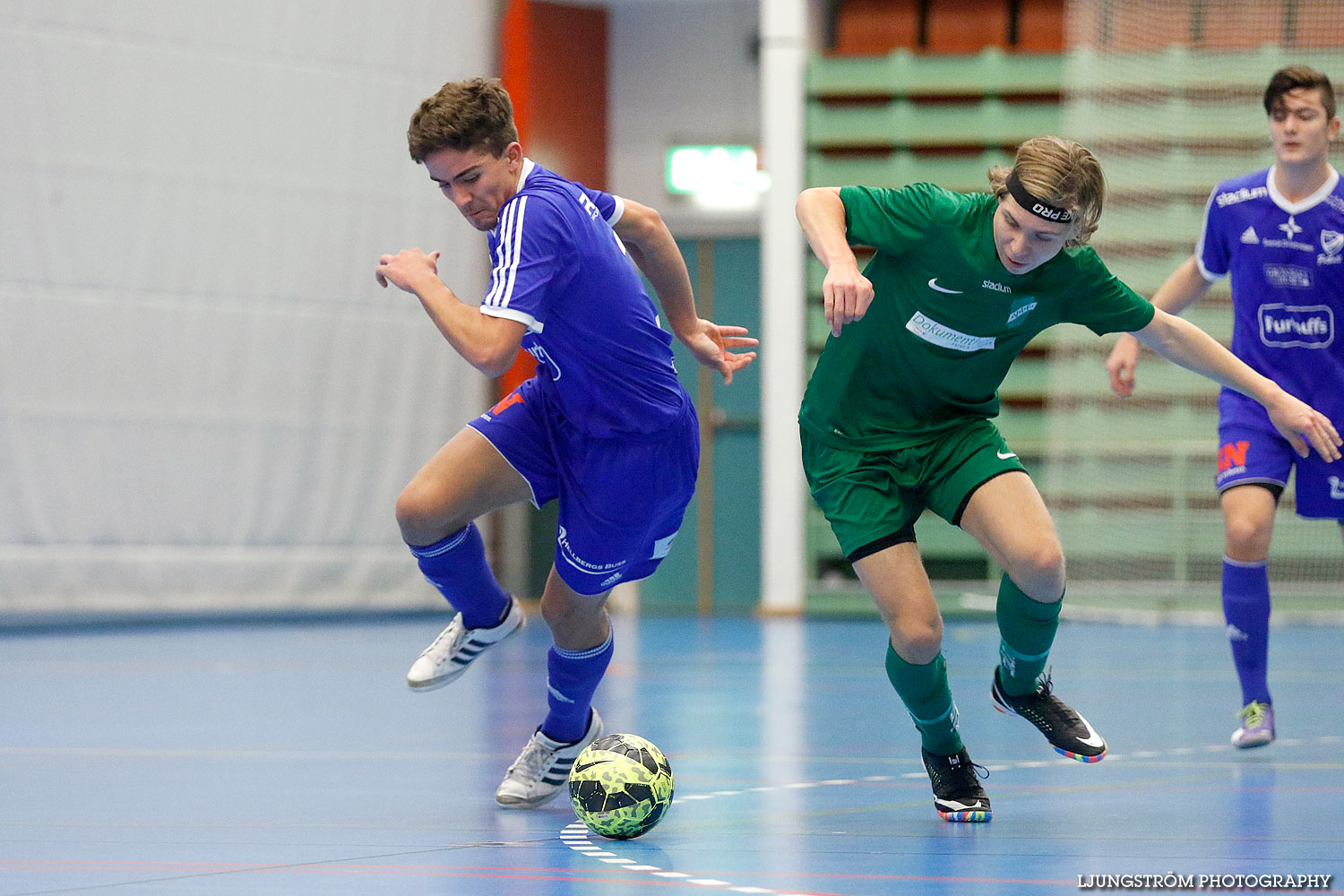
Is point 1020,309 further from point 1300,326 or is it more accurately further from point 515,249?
point 1300,326

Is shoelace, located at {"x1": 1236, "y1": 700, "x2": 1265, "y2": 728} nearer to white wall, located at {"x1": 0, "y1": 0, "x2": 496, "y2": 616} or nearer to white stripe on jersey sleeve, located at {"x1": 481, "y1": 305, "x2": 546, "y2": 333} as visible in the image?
white stripe on jersey sleeve, located at {"x1": 481, "y1": 305, "x2": 546, "y2": 333}

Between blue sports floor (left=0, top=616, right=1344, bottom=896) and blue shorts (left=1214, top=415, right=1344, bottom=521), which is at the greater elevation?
blue shorts (left=1214, top=415, right=1344, bottom=521)

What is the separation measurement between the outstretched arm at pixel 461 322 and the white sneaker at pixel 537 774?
1.16 metres

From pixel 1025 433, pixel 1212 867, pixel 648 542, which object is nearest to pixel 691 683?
pixel 648 542

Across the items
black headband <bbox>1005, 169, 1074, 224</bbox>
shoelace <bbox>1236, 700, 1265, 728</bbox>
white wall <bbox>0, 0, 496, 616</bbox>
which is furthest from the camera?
white wall <bbox>0, 0, 496, 616</bbox>

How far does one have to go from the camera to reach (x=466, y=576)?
167 inches

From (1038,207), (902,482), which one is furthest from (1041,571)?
(1038,207)

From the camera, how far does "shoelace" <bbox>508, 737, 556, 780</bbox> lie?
4.10 m

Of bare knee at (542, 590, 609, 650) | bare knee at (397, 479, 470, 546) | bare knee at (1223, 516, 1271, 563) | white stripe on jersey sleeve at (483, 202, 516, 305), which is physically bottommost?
bare knee at (542, 590, 609, 650)

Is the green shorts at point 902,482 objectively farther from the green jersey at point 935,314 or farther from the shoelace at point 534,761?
the shoelace at point 534,761

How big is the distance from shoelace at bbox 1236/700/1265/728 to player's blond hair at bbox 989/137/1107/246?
2011 mm

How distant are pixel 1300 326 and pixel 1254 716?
1.27 m

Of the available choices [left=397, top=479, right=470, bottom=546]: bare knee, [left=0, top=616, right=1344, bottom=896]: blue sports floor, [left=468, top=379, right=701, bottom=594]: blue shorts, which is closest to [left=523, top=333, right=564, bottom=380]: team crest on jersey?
[left=468, top=379, right=701, bottom=594]: blue shorts

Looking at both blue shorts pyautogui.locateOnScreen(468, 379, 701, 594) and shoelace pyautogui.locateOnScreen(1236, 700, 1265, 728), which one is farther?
shoelace pyautogui.locateOnScreen(1236, 700, 1265, 728)
